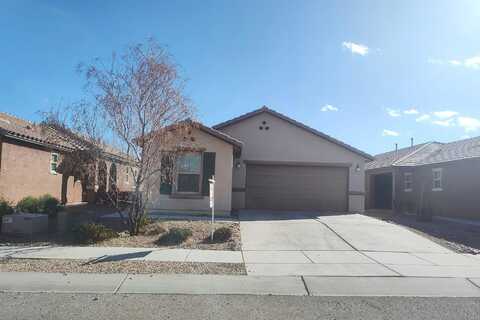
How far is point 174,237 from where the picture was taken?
1199 cm

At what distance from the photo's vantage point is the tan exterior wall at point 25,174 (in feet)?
57.6

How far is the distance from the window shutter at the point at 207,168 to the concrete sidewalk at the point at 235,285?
9146 millimetres

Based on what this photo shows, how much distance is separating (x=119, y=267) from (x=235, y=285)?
8.57ft

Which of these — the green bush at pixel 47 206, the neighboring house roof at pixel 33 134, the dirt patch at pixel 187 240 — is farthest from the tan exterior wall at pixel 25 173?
the dirt patch at pixel 187 240

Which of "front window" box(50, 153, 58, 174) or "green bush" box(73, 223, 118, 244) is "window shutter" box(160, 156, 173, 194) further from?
"front window" box(50, 153, 58, 174)

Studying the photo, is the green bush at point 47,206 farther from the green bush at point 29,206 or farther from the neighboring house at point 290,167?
the neighboring house at point 290,167

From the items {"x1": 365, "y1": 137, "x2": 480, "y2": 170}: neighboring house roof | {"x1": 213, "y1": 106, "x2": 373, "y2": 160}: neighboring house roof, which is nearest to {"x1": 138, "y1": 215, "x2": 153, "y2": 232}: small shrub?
{"x1": 213, "y1": 106, "x2": 373, "y2": 160}: neighboring house roof

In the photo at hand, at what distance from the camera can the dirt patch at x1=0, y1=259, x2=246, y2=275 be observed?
27.8 feet

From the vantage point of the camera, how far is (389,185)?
28.6 meters

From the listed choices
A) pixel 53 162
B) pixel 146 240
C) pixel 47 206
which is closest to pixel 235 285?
pixel 146 240

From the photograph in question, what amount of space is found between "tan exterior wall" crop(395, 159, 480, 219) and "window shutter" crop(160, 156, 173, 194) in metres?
13.1

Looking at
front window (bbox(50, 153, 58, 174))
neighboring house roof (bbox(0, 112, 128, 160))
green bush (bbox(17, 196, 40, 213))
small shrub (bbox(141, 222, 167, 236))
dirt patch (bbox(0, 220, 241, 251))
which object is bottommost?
dirt patch (bbox(0, 220, 241, 251))

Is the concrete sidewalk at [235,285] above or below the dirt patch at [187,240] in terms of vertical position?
below

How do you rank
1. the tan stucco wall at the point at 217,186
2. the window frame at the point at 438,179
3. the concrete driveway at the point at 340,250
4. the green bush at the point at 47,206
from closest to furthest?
1. the concrete driveway at the point at 340,250
2. the green bush at the point at 47,206
3. the tan stucco wall at the point at 217,186
4. the window frame at the point at 438,179
